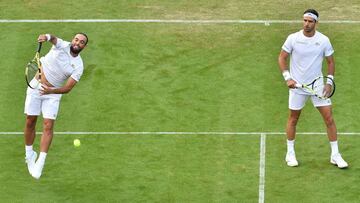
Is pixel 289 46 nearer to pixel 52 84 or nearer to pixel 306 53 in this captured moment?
pixel 306 53

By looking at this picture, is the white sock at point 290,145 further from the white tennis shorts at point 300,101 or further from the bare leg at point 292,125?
the white tennis shorts at point 300,101

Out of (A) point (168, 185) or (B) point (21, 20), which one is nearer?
(A) point (168, 185)

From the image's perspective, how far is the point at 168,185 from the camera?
22.5 m

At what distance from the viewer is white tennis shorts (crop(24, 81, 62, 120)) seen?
73.6ft

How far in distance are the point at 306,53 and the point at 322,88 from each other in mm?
685

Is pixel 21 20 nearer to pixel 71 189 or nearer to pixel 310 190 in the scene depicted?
pixel 71 189

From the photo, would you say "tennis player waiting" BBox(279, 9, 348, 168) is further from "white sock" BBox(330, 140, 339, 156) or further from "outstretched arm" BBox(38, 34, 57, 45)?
"outstretched arm" BBox(38, 34, 57, 45)

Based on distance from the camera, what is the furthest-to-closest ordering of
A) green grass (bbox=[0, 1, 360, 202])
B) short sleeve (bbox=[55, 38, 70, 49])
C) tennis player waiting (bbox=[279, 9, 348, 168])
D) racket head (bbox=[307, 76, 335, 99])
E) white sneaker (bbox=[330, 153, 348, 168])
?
1. white sneaker (bbox=[330, 153, 348, 168])
2. green grass (bbox=[0, 1, 360, 202])
3. short sleeve (bbox=[55, 38, 70, 49])
4. racket head (bbox=[307, 76, 335, 99])
5. tennis player waiting (bbox=[279, 9, 348, 168])

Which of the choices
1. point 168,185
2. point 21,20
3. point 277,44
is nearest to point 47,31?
point 21,20

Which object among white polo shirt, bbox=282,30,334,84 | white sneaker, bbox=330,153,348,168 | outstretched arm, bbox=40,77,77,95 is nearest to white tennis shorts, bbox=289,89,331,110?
white polo shirt, bbox=282,30,334,84

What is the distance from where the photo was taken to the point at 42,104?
22641 mm

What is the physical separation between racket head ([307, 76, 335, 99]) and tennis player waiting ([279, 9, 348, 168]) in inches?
1.5

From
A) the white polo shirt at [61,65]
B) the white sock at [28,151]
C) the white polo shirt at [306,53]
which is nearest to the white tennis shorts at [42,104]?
the white polo shirt at [61,65]

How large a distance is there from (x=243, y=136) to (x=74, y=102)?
3.55 metres
